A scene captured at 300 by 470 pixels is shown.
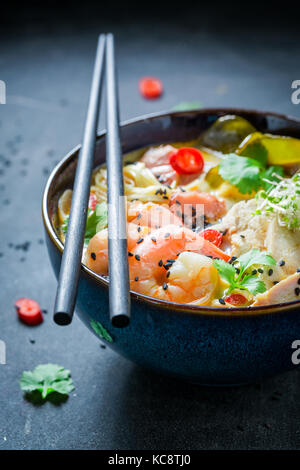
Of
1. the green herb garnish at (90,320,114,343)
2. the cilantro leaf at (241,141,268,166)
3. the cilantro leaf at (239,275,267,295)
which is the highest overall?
the cilantro leaf at (241,141,268,166)

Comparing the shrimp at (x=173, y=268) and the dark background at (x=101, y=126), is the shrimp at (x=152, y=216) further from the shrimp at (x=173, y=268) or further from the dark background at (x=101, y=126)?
the dark background at (x=101, y=126)

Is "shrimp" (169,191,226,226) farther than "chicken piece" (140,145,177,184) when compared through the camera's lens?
No

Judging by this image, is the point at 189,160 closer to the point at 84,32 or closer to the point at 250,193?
the point at 250,193

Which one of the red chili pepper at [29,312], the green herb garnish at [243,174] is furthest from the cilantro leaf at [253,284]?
the red chili pepper at [29,312]

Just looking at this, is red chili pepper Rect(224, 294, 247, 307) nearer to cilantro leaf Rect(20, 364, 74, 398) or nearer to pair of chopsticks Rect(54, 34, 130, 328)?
pair of chopsticks Rect(54, 34, 130, 328)

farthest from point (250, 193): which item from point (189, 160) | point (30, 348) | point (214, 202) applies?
point (30, 348)

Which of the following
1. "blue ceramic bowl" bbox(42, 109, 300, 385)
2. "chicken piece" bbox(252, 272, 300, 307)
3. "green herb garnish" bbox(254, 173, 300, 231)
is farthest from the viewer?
"green herb garnish" bbox(254, 173, 300, 231)

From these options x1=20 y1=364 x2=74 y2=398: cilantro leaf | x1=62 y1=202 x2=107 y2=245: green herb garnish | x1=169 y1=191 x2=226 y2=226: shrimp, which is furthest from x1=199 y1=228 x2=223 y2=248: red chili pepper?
x1=20 y1=364 x2=74 y2=398: cilantro leaf
